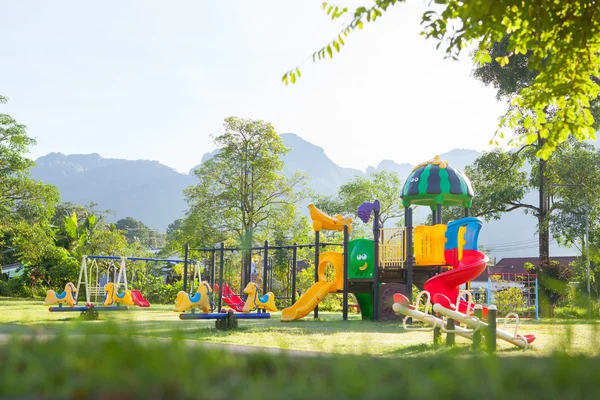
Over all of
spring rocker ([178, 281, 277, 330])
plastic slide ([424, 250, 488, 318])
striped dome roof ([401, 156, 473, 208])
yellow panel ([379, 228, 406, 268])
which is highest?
striped dome roof ([401, 156, 473, 208])

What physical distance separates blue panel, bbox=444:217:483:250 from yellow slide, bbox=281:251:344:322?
3581 millimetres

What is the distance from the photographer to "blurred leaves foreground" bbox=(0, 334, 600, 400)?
1.37m

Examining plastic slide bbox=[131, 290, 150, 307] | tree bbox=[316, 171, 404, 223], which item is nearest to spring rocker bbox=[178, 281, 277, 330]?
plastic slide bbox=[131, 290, 150, 307]

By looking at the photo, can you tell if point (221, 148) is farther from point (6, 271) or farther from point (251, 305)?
point (6, 271)

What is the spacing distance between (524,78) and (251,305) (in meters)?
16.6

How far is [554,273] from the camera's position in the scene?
77.7 feet

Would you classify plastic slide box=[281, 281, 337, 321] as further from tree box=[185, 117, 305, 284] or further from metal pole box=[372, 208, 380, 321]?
tree box=[185, 117, 305, 284]

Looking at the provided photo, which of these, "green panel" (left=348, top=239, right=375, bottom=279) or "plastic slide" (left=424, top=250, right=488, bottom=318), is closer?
"plastic slide" (left=424, top=250, right=488, bottom=318)

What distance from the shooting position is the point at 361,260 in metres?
19.3

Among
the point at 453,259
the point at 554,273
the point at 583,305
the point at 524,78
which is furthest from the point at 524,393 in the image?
the point at 524,78

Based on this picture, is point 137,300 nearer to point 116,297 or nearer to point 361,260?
point 116,297

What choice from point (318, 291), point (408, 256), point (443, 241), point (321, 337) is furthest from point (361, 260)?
point (321, 337)

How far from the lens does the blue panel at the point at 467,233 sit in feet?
58.7

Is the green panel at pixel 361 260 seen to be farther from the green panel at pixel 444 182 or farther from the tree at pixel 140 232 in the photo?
the tree at pixel 140 232
